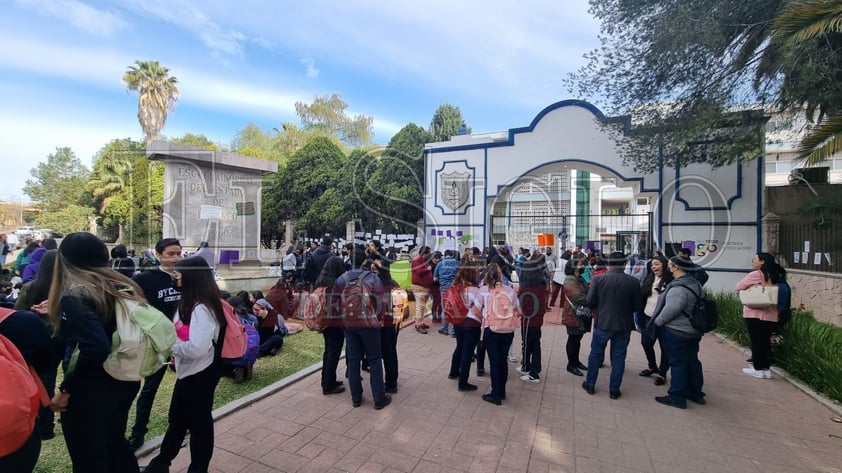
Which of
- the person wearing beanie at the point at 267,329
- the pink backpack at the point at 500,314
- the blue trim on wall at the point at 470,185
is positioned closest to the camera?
the pink backpack at the point at 500,314

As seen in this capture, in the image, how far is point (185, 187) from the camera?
12.2m

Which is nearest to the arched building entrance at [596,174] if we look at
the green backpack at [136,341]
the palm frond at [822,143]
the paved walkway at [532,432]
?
the palm frond at [822,143]

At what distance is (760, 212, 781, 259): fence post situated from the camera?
1080 cm

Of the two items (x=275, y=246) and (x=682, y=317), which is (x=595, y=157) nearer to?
(x=682, y=317)

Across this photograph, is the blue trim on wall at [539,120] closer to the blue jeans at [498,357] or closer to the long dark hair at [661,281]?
the long dark hair at [661,281]

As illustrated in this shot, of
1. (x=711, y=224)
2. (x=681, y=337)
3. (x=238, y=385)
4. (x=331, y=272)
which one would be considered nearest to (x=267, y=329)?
(x=238, y=385)

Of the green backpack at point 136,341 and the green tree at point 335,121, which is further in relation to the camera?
the green tree at point 335,121

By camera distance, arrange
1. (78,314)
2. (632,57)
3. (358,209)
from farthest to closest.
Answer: (358,209), (632,57), (78,314)

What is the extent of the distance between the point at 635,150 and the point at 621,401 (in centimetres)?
925

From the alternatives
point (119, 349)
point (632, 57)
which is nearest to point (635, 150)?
point (632, 57)

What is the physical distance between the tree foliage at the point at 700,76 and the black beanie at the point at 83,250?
10943 mm

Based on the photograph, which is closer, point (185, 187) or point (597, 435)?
point (597, 435)

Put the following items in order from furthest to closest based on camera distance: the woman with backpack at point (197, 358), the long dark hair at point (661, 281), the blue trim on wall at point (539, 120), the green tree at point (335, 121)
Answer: the green tree at point (335, 121) → the blue trim on wall at point (539, 120) → the long dark hair at point (661, 281) → the woman with backpack at point (197, 358)

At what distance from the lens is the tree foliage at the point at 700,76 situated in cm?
875
